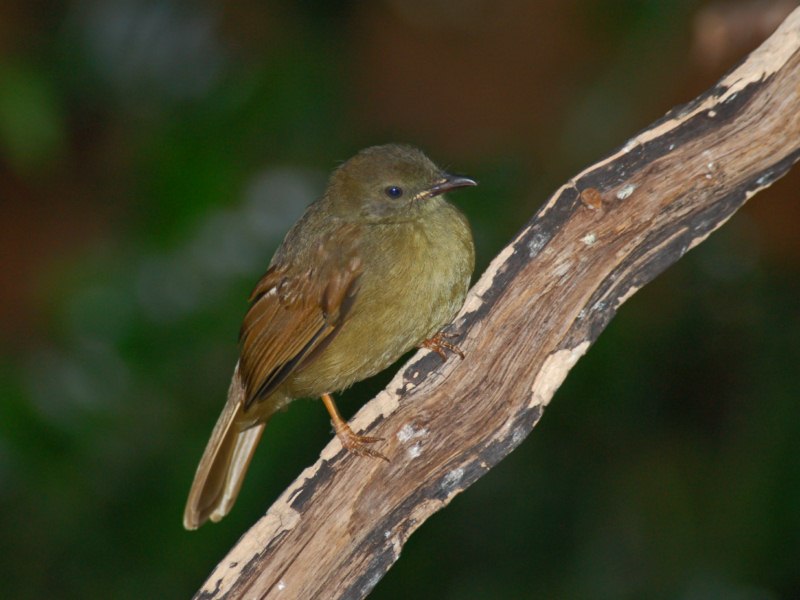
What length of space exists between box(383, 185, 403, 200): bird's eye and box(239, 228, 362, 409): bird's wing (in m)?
0.23

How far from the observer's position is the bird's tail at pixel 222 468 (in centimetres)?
505

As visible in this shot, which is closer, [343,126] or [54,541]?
[54,541]

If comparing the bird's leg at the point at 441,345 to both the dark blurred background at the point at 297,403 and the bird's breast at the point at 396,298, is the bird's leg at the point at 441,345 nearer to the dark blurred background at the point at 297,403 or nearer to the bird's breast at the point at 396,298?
the bird's breast at the point at 396,298

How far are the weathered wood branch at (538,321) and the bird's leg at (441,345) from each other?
8 cm

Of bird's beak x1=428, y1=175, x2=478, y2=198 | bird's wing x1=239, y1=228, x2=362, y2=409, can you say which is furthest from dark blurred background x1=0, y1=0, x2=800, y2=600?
bird's beak x1=428, y1=175, x2=478, y2=198

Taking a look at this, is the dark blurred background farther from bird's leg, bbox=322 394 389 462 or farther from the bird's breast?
bird's leg, bbox=322 394 389 462

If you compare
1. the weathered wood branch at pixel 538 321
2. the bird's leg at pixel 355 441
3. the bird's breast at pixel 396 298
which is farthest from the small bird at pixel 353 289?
the weathered wood branch at pixel 538 321

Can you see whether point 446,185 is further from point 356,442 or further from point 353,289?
point 356,442

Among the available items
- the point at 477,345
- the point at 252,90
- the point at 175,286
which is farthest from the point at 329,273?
the point at 252,90

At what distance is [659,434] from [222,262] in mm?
2579

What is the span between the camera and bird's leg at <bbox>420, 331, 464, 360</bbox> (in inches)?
165

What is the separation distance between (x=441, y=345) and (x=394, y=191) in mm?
857

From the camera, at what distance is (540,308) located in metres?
4.06

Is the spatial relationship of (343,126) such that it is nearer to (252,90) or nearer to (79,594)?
(252,90)
